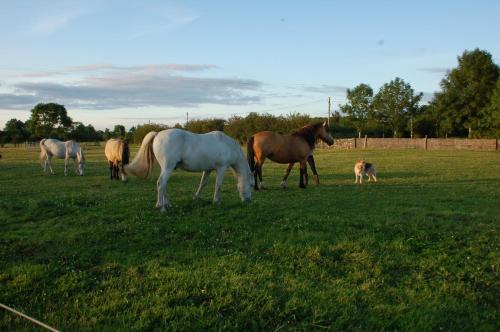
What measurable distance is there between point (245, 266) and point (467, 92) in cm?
6393

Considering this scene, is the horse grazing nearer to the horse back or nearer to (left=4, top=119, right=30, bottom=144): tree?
the horse back

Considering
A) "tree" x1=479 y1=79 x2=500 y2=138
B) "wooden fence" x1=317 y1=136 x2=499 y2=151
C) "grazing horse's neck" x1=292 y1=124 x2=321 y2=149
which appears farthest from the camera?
"tree" x1=479 y1=79 x2=500 y2=138

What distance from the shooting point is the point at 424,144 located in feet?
163

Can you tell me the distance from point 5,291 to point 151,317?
203cm

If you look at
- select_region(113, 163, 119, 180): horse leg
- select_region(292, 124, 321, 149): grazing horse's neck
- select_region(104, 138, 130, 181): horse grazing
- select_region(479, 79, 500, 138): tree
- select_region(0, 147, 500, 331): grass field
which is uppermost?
select_region(479, 79, 500, 138): tree

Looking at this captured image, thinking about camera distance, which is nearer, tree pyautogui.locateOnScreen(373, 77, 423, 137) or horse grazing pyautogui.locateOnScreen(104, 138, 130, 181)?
horse grazing pyautogui.locateOnScreen(104, 138, 130, 181)

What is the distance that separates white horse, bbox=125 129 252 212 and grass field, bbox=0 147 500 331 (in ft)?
2.37

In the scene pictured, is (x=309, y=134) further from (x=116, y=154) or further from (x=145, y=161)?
(x=116, y=154)

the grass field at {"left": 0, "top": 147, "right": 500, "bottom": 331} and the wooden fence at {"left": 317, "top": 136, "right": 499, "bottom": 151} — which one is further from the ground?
the wooden fence at {"left": 317, "top": 136, "right": 499, "bottom": 151}

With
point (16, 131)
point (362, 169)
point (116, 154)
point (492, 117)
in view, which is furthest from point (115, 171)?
point (16, 131)

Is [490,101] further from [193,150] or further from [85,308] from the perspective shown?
[85,308]

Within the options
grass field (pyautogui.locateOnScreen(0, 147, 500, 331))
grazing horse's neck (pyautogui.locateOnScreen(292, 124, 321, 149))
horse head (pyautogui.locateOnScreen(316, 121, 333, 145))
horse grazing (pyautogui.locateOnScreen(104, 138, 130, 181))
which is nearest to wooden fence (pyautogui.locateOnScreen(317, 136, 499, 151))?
horse head (pyautogui.locateOnScreen(316, 121, 333, 145))

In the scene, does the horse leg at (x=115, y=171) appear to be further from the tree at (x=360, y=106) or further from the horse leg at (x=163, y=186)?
the tree at (x=360, y=106)

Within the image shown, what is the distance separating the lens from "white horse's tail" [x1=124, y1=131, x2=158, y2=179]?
9.17 m
